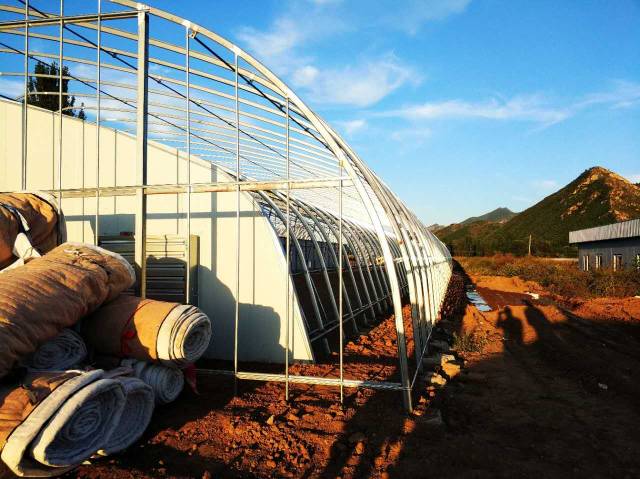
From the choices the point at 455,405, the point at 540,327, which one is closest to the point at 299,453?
the point at 455,405

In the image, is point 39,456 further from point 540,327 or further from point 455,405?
point 540,327

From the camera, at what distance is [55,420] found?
3.87 meters

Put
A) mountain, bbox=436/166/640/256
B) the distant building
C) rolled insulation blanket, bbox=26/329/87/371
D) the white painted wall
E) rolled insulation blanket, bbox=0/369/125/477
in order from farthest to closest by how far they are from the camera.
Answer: mountain, bbox=436/166/640/256
the distant building
the white painted wall
rolled insulation blanket, bbox=26/329/87/371
rolled insulation blanket, bbox=0/369/125/477

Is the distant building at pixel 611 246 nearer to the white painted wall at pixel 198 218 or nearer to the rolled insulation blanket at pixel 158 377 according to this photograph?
the white painted wall at pixel 198 218

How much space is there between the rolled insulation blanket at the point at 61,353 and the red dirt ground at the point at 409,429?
3.95ft

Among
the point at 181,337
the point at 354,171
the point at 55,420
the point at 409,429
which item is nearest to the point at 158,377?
the point at 181,337

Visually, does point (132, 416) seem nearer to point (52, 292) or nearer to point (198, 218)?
point (52, 292)

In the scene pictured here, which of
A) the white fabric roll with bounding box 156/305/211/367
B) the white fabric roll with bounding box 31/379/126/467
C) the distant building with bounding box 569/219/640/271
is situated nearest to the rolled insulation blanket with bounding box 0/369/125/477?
the white fabric roll with bounding box 31/379/126/467

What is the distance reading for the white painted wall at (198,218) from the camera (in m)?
8.92

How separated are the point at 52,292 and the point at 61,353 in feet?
2.61

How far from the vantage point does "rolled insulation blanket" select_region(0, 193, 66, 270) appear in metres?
6.27

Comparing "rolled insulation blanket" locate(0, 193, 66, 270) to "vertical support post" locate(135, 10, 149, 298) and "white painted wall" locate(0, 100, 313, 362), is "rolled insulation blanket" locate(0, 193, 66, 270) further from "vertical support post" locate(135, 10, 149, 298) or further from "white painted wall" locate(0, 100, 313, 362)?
"white painted wall" locate(0, 100, 313, 362)

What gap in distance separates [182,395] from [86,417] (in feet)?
9.10

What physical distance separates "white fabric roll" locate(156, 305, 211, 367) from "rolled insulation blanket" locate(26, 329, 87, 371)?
90cm
